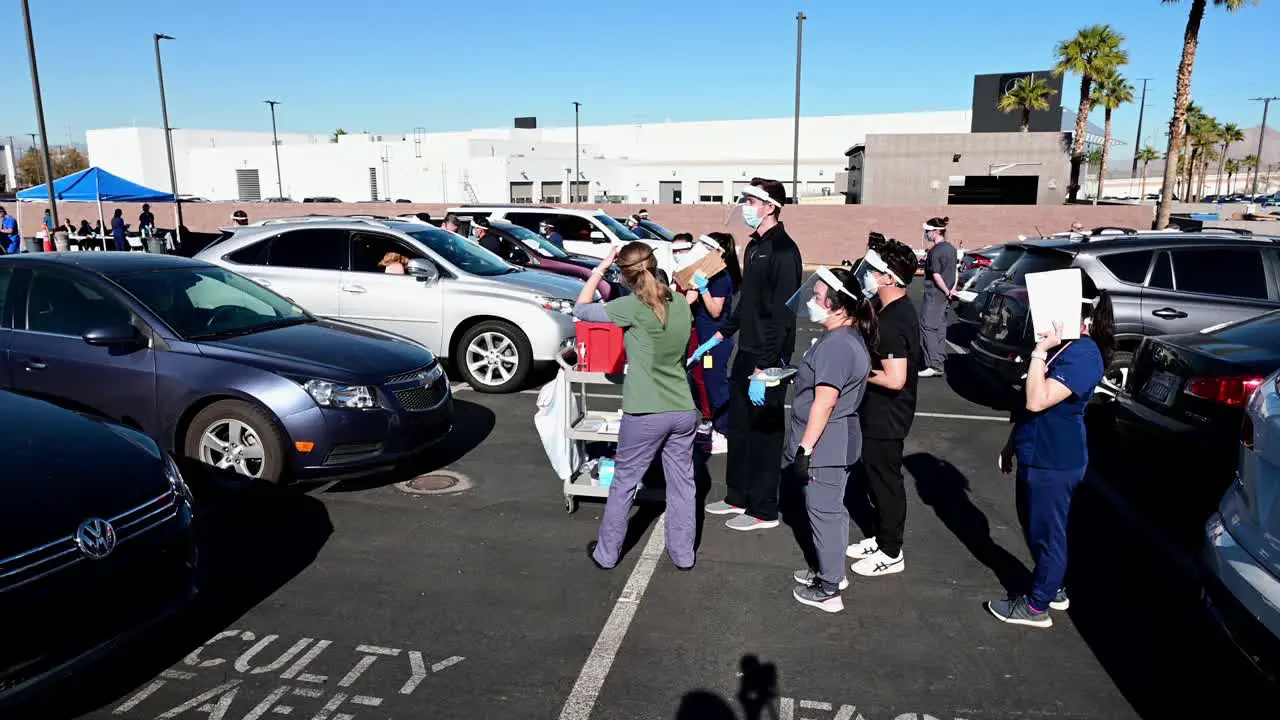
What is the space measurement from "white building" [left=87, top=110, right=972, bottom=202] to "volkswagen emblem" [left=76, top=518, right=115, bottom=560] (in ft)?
168

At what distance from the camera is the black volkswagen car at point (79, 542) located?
120 inches

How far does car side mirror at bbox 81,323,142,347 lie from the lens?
5316 millimetres

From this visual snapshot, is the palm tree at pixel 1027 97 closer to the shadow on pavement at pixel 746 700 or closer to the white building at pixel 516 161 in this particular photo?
the white building at pixel 516 161

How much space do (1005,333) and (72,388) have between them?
819cm

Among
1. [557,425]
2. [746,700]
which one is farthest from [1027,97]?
[746,700]

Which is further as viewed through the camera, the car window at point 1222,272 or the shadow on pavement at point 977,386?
the shadow on pavement at point 977,386

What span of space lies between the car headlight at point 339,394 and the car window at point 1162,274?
7548mm

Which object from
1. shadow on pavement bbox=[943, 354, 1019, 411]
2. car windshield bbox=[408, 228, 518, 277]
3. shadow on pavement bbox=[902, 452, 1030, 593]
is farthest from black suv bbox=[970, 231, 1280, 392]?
car windshield bbox=[408, 228, 518, 277]

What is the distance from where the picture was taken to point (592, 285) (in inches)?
192

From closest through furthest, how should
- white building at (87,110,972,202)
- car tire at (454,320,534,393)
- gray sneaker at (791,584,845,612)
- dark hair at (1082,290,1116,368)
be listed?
dark hair at (1082,290,1116,368), gray sneaker at (791,584,845,612), car tire at (454,320,534,393), white building at (87,110,972,202)

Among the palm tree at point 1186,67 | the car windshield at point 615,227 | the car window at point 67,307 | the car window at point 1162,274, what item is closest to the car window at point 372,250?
the car window at point 67,307

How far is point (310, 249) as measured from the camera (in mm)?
9477

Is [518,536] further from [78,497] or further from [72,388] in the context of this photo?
[72,388]

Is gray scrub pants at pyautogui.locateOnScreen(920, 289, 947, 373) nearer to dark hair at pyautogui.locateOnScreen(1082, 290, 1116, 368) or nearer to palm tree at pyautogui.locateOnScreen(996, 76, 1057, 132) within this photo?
dark hair at pyautogui.locateOnScreen(1082, 290, 1116, 368)
